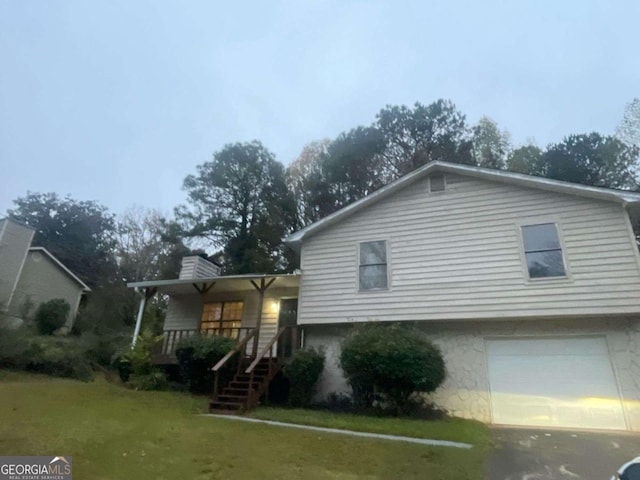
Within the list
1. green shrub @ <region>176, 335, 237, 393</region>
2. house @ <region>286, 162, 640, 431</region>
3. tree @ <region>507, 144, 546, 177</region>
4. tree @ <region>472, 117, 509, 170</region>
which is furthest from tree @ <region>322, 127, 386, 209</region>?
green shrub @ <region>176, 335, 237, 393</region>

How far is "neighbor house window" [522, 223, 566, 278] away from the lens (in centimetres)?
922

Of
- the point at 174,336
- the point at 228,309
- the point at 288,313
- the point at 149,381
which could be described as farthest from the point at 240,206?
the point at 149,381

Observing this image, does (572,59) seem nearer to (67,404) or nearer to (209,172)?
(209,172)

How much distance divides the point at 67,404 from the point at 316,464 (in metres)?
5.84

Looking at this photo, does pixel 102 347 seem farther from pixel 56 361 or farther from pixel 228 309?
pixel 228 309

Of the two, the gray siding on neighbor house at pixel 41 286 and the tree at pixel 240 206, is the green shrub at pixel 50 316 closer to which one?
the gray siding on neighbor house at pixel 41 286

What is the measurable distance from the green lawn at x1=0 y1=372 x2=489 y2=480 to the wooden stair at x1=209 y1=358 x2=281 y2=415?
1.03 metres

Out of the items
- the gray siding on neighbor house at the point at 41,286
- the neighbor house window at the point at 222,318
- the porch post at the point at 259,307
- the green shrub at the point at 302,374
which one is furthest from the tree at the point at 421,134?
the gray siding on neighbor house at the point at 41,286

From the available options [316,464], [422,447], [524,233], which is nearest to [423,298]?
[524,233]

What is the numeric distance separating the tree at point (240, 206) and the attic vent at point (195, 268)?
747 centimetres

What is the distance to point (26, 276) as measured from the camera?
769 inches

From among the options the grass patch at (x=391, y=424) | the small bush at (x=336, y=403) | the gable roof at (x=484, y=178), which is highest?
the gable roof at (x=484, y=178)

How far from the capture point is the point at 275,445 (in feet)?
19.6

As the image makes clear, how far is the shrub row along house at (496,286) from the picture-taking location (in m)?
8.58
